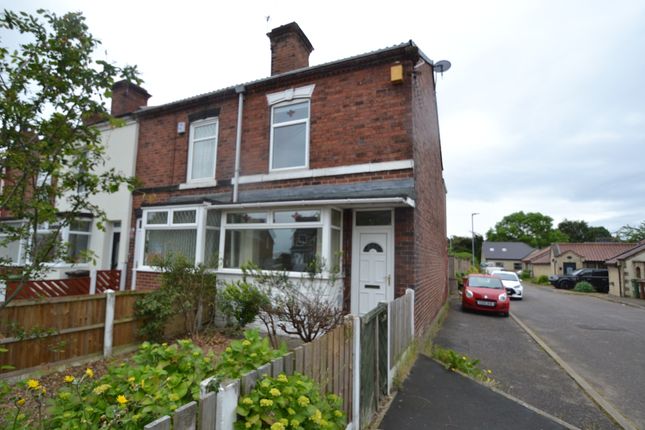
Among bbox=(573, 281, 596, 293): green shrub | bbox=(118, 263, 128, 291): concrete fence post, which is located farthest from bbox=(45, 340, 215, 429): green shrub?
bbox=(573, 281, 596, 293): green shrub

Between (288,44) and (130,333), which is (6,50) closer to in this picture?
(130,333)

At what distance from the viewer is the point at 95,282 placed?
8742 mm

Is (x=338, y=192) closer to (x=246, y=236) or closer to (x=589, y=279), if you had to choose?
(x=246, y=236)

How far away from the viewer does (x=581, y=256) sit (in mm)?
36562

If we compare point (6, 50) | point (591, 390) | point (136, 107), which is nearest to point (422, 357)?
point (591, 390)

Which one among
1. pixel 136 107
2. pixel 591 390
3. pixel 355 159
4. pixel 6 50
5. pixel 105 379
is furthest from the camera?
pixel 136 107

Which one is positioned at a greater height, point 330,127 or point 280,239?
point 330,127

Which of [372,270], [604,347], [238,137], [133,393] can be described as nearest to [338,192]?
[372,270]

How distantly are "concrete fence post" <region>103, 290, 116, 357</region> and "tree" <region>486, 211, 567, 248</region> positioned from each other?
87.3 meters

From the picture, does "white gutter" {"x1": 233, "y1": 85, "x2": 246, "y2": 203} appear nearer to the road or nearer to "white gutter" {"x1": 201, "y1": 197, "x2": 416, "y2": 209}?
"white gutter" {"x1": 201, "y1": 197, "x2": 416, "y2": 209}

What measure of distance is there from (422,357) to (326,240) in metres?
2.80

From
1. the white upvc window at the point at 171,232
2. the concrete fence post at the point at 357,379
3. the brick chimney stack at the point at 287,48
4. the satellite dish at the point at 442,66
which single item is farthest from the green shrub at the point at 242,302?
the satellite dish at the point at 442,66

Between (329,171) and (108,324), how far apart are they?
527 centimetres

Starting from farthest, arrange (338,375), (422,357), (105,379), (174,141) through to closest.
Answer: (174,141)
(422,357)
(338,375)
(105,379)
